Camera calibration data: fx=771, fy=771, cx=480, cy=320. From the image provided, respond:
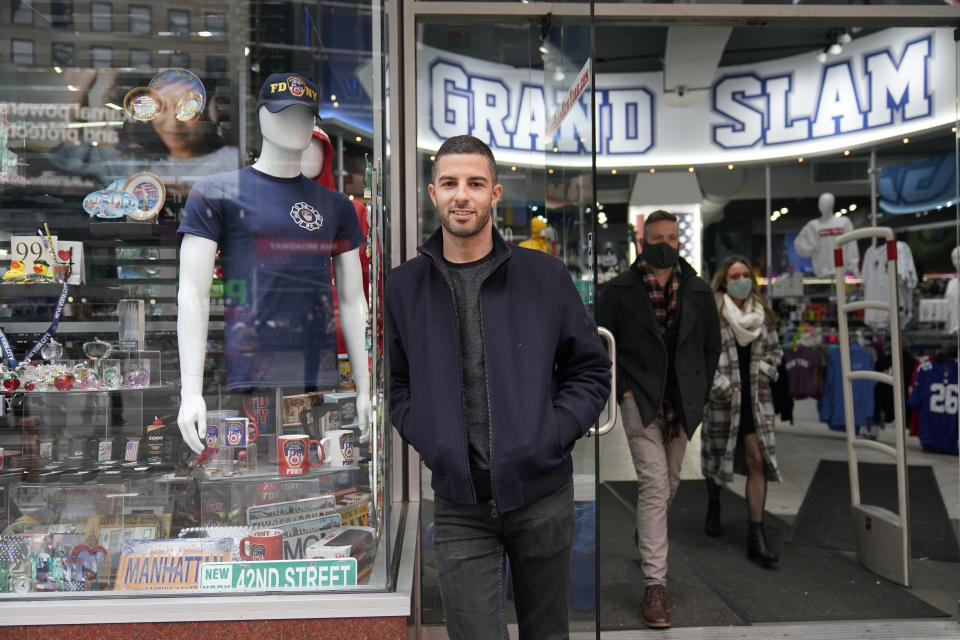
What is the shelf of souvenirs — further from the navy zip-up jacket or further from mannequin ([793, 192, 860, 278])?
mannequin ([793, 192, 860, 278])

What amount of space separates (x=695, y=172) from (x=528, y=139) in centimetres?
498

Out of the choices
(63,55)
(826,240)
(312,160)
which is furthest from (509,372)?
(826,240)

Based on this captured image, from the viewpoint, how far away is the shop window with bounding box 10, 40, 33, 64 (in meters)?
2.56

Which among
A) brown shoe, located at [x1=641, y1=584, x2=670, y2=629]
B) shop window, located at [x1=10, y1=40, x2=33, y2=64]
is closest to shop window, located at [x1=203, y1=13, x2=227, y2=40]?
shop window, located at [x1=10, y1=40, x2=33, y2=64]

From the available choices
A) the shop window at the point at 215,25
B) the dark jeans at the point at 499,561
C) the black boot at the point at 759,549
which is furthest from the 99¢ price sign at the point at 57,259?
the black boot at the point at 759,549

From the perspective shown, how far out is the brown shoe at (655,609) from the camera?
315 cm

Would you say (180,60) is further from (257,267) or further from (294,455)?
(294,455)

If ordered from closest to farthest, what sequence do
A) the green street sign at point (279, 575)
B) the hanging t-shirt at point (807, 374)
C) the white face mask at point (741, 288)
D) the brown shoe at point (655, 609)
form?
the green street sign at point (279, 575)
the brown shoe at point (655, 609)
the white face mask at point (741, 288)
the hanging t-shirt at point (807, 374)

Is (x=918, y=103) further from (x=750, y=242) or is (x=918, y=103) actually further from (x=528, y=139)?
(x=528, y=139)

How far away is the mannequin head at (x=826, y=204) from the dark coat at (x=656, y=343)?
204 inches

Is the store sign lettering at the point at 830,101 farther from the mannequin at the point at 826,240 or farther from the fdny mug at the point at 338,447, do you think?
the fdny mug at the point at 338,447

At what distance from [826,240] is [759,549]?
16.3 feet

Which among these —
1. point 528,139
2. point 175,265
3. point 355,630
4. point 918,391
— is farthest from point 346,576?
point 918,391

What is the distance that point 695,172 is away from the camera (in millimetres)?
8203
